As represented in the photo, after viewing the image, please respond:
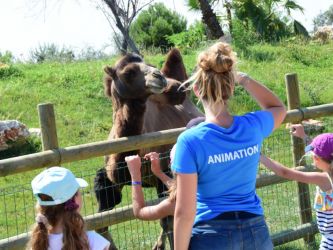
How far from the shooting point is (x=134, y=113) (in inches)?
266

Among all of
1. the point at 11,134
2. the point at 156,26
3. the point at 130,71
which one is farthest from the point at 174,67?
the point at 156,26

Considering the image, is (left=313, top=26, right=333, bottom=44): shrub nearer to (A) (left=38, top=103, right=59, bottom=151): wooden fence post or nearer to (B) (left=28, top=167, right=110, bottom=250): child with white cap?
(A) (left=38, top=103, right=59, bottom=151): wooden fence post

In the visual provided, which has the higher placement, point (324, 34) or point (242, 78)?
point (324, 34)

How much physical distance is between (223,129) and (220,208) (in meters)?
0.41

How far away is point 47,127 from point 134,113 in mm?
1830

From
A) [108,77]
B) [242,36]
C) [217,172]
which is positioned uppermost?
[242,36]

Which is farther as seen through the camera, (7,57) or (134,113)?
(7,57)

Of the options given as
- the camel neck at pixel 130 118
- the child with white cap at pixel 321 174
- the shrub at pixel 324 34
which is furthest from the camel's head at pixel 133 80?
the shrub at pixel 324 34

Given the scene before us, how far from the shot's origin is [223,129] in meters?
3.29

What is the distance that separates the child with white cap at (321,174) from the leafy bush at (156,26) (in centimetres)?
2704

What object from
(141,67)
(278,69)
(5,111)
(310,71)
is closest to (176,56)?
(141,67)

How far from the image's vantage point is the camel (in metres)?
6.47

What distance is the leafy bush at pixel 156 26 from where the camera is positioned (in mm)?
32156

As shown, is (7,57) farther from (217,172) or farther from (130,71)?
(217,172)
